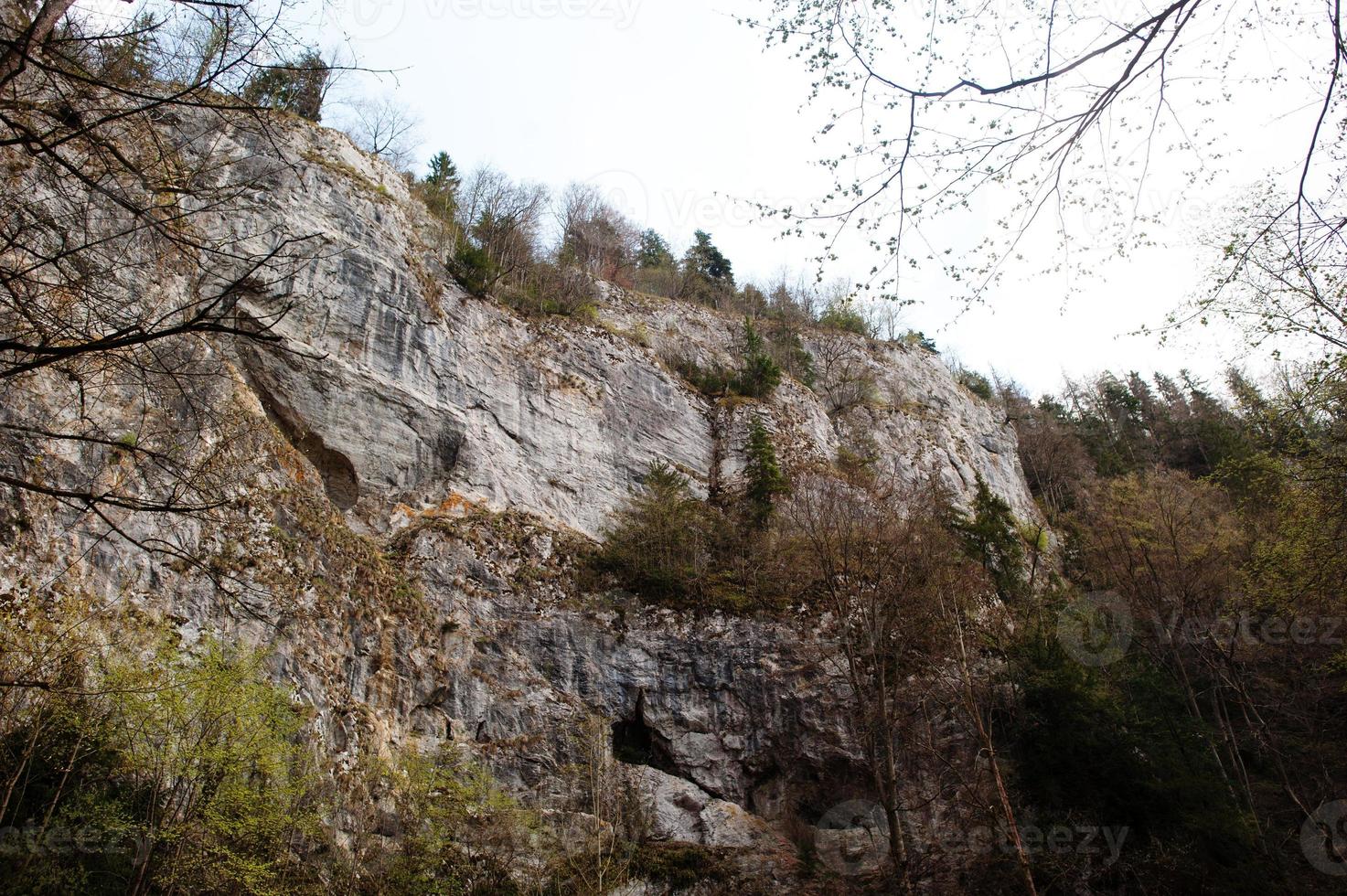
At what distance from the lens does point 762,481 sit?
22.6 metres

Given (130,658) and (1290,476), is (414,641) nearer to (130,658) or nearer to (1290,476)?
(130,658)

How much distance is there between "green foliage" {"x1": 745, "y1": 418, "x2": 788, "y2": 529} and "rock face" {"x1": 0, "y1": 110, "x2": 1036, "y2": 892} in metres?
2.24

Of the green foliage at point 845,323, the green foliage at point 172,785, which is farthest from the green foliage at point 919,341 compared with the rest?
the green foliage at point 172,785

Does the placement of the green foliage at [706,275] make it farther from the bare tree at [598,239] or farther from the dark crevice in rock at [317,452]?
the dark crevice in rock at [317,452]

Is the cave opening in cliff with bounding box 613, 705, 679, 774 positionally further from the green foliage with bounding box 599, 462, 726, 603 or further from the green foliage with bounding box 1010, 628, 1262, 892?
the green foliage with bounding box 1010, 628, 1262, 892

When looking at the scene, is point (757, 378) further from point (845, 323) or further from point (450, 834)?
point (450, 834)

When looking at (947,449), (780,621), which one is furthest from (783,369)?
(780,621)

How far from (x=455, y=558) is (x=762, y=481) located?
919 centimetres

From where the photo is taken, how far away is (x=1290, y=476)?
847 cm

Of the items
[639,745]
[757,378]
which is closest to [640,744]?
[639,745]

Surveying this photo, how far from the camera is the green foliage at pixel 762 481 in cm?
2184

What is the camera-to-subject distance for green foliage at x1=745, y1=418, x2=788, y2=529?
2184 cm

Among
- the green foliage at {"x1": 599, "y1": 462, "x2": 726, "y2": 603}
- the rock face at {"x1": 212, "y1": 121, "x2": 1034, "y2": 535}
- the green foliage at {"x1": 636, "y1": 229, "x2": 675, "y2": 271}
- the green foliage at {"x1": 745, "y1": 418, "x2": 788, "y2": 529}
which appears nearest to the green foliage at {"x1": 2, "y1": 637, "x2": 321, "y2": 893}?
the rock face at {"x1": 212, "y1": 121, "x2": 1034, "y2": 535}

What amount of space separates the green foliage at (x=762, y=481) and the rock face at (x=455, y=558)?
2.24 metres
